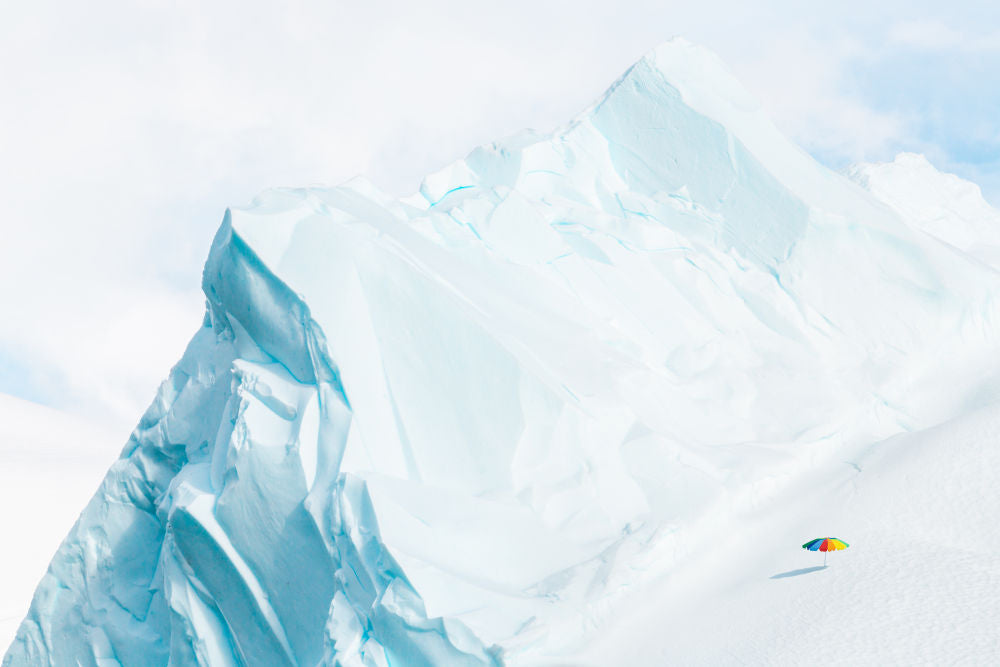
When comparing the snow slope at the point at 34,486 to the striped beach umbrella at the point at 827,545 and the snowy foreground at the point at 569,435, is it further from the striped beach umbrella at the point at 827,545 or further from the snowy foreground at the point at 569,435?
the striped beach umbrella at the point at 827,545

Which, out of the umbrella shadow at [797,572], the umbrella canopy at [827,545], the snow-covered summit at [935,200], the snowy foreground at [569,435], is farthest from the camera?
the snow-covered summit at [935,200]

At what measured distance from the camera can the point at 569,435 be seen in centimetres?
838

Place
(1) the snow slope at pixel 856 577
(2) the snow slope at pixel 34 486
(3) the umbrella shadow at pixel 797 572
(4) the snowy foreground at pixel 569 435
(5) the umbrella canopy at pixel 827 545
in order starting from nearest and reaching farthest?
(1) the snow slope at pixel 856 577 → (4) the snowy foreground at pixel 569 435 → (5) the umbrella canopy at pixel 827 545 → (3) the umbrella shadow at pixel 797 572 → (2) the snow slope at pixel 34 486

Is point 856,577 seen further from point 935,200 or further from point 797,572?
point 935,200

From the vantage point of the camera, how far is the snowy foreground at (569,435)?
7172mm

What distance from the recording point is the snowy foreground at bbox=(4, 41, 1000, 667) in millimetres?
7172

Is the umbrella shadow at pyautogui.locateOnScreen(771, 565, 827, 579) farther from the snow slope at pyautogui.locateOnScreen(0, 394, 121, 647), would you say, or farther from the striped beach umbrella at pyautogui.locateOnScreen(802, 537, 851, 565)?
the snow slope at pyautogui.locateOnScreen(0, 394, 121, 647)

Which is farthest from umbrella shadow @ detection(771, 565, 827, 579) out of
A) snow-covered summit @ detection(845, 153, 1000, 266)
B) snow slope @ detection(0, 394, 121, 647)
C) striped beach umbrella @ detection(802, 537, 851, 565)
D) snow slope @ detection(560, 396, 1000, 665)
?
snow slope @ detection(0, 394, 121, 647)

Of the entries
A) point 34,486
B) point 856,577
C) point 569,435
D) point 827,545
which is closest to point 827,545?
point 827,545

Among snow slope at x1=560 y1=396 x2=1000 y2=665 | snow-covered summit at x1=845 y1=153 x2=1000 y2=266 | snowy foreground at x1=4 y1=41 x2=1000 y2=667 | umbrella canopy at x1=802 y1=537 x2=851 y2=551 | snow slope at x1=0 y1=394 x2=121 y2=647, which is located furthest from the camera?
snow slope at x1=0 y1=394 x2=121 y2=647

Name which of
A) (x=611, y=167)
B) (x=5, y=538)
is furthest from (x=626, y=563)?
(x=5, y=538)

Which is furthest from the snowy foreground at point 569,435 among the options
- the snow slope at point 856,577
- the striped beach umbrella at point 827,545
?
the striped beach umbrella at point 827,545

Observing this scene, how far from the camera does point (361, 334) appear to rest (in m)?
8.55

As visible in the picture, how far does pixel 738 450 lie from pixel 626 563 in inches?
83.4
